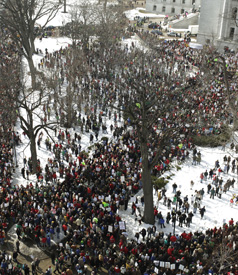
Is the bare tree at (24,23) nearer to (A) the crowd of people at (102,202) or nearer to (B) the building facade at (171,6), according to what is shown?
(A) the crowd of people at (102,202)

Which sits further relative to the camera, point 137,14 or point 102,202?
point 137,14

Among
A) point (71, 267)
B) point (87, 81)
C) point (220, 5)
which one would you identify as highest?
point (220, 5)

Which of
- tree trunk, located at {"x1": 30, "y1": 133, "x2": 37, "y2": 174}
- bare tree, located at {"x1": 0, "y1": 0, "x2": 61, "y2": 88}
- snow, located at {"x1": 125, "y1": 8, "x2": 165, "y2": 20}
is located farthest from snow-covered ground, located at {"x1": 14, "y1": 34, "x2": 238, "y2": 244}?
snow, located at {"x1": 125, "y1": 8, "x2": 165, "y2": 20}

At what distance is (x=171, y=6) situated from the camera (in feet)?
271

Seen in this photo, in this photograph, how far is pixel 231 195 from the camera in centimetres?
2439

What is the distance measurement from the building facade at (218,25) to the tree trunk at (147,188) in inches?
1434

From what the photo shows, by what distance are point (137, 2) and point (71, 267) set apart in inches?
3383

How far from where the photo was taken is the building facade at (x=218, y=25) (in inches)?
2103

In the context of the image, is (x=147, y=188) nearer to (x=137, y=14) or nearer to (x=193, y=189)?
(x=193, y=189)

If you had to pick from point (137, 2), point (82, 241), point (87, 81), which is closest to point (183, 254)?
point (82, 241)

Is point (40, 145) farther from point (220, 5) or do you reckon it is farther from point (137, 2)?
point (137, 2)

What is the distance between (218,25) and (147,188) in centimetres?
4429

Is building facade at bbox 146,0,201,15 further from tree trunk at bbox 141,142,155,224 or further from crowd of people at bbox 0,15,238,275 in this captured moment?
tree trunk at bbox 141,142,155,224

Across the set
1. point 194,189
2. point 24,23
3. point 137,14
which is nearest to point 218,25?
point 137,14
